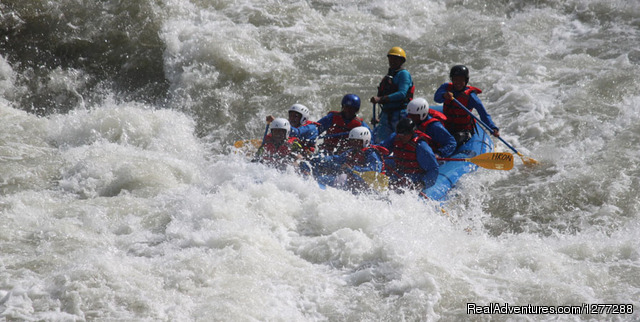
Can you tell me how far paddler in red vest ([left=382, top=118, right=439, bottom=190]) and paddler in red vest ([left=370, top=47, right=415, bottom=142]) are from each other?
0.93 meters

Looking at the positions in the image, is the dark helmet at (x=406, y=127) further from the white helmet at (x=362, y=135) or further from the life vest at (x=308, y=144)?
the life vest at (x=308, y=144)

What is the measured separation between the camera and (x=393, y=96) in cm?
764

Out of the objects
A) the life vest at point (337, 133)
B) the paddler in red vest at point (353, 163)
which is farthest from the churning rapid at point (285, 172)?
the life vest at point (337, 133)

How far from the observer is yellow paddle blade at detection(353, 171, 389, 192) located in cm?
631

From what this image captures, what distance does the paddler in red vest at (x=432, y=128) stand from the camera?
705 cm

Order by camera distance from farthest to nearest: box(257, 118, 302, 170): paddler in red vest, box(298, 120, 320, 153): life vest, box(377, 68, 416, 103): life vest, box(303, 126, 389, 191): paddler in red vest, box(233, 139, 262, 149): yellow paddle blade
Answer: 1. box(377, 68, 416, 103): life vest
2. box(233, 139, 262, 149): yellow paddle blade
3. box(298, 120, 320, 153): life vest
4. box(257, 118, 302, 170): paddler in red vest
5. box(303, 126, 389, 191): paddler in red vest

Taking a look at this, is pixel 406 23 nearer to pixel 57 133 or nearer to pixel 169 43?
pixel 169 43

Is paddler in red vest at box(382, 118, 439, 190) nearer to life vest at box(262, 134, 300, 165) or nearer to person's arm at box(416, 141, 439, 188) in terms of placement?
person's arm at box(416, 141, 439, 188)

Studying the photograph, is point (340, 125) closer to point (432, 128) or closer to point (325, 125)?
point (325, 125)

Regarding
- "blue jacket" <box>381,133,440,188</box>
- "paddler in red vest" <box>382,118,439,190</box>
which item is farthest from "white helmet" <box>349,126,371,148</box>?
"blue jacket" <box>381,133,440,188</box>

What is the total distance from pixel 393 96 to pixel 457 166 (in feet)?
3.96

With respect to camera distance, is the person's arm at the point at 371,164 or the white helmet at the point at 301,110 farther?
the white helmet at the point at 301,110

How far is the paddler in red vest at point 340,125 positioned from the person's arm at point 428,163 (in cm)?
101

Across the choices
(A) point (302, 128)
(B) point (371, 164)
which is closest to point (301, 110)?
(A) point (302, 128)
